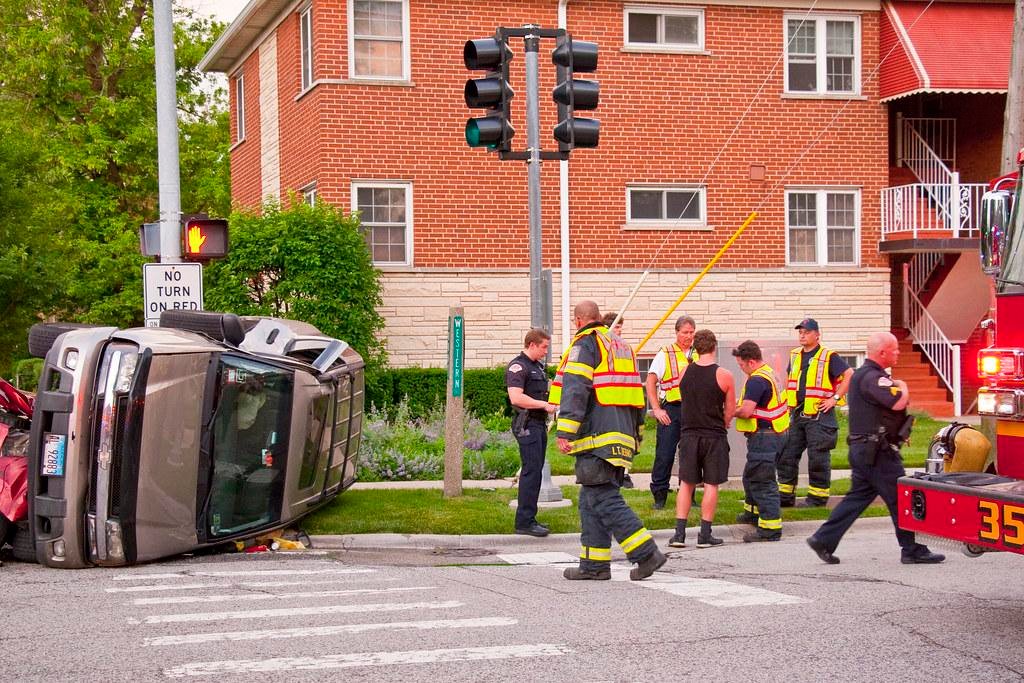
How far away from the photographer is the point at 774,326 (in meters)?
23.1

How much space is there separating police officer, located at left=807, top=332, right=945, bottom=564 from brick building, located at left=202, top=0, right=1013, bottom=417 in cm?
1232

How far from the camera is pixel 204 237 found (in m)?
13.7

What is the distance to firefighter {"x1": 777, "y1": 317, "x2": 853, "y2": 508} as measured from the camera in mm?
13031

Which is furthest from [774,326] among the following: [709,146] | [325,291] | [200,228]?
[200,228]

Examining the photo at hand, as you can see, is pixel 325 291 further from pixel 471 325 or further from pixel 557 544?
pixel 557 544

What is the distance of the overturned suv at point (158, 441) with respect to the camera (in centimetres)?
980

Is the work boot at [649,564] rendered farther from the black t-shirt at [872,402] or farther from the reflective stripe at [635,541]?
the black t-shirt at [872,402]

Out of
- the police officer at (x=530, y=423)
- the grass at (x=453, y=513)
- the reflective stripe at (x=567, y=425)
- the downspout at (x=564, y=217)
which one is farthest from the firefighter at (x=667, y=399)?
the downspout at (x=564, y=217)

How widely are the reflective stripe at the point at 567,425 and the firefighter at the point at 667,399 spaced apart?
12.1ft

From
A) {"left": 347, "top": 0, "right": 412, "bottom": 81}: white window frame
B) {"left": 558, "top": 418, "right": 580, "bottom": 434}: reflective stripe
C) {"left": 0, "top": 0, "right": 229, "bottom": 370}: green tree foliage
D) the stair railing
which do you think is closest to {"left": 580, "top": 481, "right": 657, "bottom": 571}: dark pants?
{"left": 558, "top": 418, "right": 580, "bottom": 434}: reflective stripe

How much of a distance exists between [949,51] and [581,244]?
23.5ft

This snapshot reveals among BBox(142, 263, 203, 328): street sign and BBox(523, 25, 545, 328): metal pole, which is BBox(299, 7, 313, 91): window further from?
BBox(523, 25, 545, 328): metal pole

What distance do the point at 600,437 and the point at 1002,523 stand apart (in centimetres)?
304

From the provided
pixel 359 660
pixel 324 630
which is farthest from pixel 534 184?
pixel 359 660
